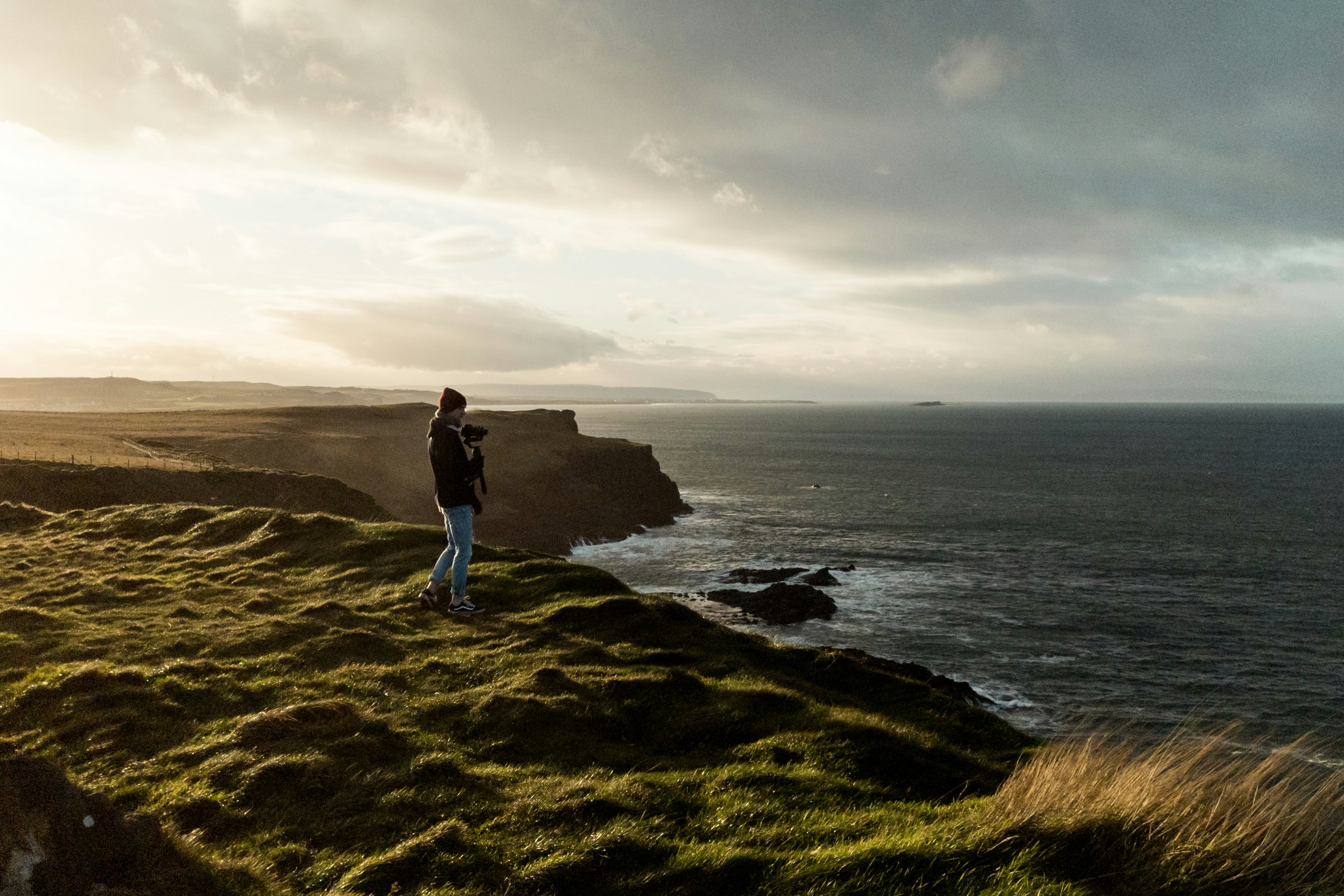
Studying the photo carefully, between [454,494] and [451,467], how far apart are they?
499mm

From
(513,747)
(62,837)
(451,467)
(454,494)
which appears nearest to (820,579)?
(454,494)

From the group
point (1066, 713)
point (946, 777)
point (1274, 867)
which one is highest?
point (1274, 867)

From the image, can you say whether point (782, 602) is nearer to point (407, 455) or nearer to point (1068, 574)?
point (1068, 574)

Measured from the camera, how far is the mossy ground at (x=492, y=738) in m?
5.43

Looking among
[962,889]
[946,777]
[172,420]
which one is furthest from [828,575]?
[172,420]

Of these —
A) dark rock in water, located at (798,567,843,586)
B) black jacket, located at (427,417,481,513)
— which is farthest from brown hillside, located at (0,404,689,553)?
black jacket, located at (427,417,481,513)

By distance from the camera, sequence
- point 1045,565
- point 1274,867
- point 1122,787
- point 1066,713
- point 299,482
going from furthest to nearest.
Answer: point 1045,565 → point 299,482 → point 1066,713 → point 1122,787 → point 1274,867

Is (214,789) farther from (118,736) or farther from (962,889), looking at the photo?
(962,889)

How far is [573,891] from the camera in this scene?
17.0 ft

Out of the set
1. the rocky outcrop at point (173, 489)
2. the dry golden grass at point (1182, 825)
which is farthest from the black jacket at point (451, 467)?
the rocky outcrop at point (173, 489)

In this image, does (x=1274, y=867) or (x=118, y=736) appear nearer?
(x=1274, y=867)

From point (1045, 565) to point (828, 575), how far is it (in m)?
18.6

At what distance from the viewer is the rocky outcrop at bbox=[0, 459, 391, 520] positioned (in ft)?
86.7

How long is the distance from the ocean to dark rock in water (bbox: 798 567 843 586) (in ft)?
4.08
